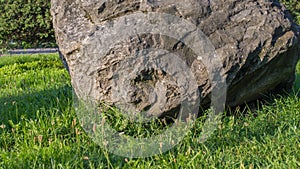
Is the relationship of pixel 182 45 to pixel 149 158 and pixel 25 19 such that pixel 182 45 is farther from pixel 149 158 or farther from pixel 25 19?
pixel 25 19

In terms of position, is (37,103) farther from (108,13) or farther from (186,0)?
(186,0)

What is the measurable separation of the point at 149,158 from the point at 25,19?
724cm

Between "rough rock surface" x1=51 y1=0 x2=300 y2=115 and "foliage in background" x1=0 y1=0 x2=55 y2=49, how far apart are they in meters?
5.45

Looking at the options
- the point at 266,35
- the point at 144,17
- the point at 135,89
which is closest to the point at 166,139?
the point at 135,89

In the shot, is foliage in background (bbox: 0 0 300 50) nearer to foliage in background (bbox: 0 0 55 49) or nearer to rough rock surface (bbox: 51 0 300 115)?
foliage in background (bbox: 0 0 55 49)

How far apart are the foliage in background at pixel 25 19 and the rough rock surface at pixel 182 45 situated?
545 cm

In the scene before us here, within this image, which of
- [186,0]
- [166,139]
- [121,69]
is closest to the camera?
[166,139]

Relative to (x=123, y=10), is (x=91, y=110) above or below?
below

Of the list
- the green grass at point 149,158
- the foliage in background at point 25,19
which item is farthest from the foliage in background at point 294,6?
the green grass at point 149,158

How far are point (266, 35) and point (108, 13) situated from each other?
1452 mm

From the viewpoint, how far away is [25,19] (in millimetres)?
9492

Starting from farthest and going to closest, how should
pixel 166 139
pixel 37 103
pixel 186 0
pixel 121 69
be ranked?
pixel 37 103
pixel 186 0
pixel 121 69
pixel 166 139

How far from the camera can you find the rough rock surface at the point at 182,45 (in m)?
3.73

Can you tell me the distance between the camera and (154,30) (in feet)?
12.5
